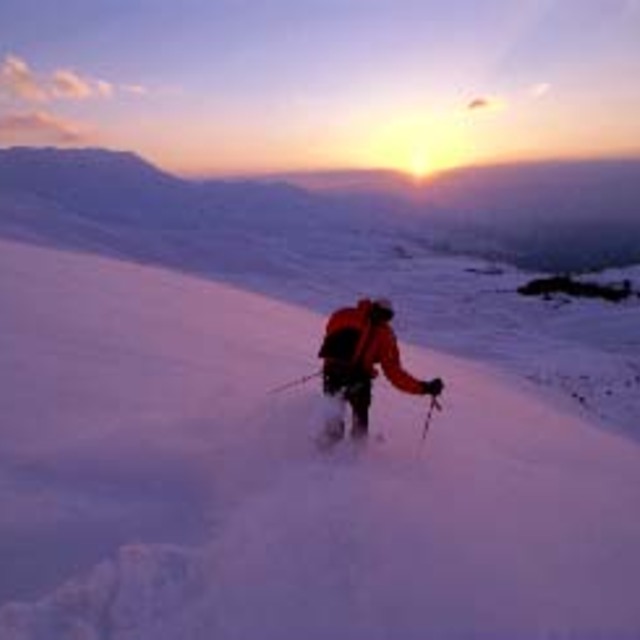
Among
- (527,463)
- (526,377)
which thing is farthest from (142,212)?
(527,463)

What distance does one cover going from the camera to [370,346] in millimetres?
7711

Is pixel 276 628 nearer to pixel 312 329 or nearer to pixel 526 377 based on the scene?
pixel 312 329

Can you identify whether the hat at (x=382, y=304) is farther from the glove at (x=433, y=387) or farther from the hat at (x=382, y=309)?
the glove at (x=433, y=387)

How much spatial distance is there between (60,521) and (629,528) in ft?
14.5

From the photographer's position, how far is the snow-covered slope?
5309mm

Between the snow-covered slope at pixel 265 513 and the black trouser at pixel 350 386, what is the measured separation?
8.8 inches

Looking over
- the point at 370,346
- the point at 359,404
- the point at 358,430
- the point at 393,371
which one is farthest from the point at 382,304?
the point at 358,430

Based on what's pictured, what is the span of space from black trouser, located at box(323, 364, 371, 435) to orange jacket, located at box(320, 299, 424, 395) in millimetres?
68

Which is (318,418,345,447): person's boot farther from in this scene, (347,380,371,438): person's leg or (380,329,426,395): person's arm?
(380,329,426,395): person's arm

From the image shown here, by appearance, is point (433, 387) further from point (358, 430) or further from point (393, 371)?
point (358, 430)

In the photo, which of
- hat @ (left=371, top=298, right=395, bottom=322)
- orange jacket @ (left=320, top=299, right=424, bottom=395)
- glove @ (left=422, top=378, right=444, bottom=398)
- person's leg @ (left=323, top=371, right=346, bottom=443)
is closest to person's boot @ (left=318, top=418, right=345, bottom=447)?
person's leg @ (left=323, top=371, right=346, bottom=443)

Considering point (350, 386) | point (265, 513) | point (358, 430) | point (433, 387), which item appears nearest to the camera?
point (265, 513)

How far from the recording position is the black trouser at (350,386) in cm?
779

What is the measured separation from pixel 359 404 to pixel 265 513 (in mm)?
1676
